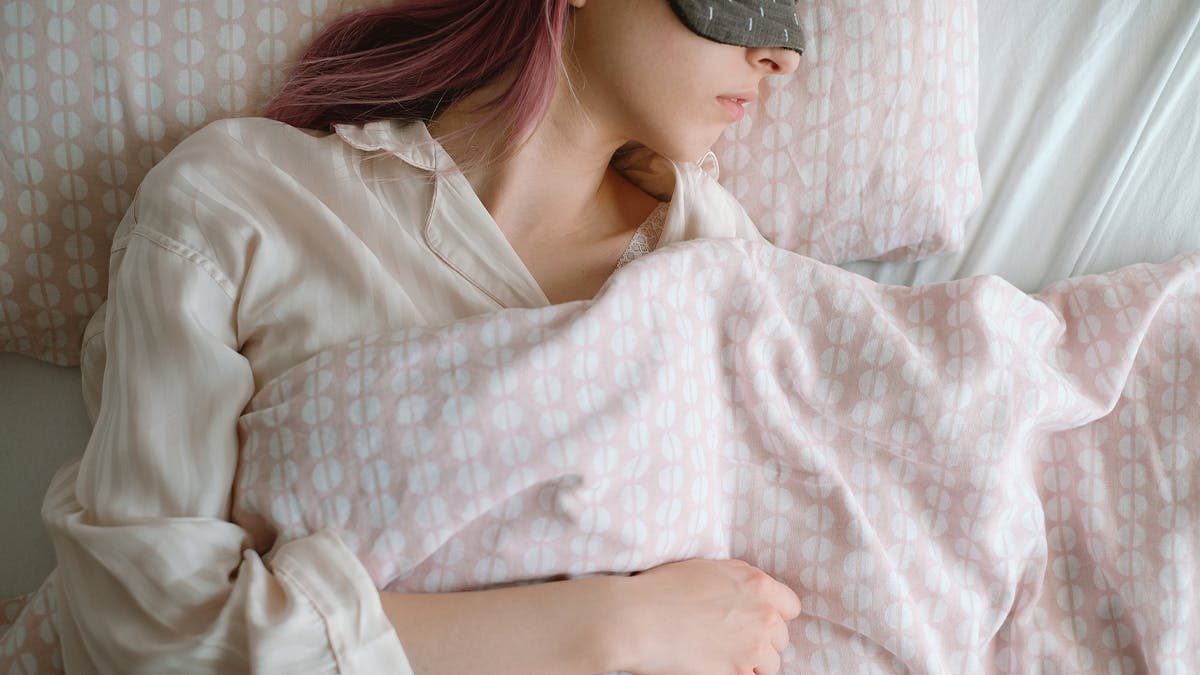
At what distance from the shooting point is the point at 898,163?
1241mm

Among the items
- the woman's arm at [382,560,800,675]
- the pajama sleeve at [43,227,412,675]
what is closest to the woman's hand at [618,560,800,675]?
the woman's arm at [382,560,800,675]

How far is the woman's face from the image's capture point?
106cm

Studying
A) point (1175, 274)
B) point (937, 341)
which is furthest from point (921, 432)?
point (1175, 274)

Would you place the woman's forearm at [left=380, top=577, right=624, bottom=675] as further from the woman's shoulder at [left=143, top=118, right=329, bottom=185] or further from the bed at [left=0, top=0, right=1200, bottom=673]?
the woman's shoulder at [left=143, top=118, right=329, bottom=185]

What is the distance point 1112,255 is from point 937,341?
0.39 meters

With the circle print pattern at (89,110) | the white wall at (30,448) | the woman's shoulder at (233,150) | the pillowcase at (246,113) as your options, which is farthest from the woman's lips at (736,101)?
the white wall at (30,448)

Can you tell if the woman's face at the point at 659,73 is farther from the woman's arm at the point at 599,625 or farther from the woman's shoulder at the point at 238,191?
the woman's arm at the point at 599,625

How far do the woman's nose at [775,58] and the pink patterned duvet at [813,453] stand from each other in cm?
20

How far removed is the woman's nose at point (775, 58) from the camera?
1.08m

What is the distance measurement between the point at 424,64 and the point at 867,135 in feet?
1.72

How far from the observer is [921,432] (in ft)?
3.32

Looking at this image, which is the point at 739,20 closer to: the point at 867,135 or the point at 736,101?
the point at 736,101

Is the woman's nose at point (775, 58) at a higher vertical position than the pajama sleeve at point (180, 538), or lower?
higher

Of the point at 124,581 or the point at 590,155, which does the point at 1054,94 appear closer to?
the point at 590,155
